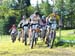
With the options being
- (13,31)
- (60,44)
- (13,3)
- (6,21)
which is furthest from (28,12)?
(60,44)

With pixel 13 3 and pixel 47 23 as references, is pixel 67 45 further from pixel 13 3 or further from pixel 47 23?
pixel 13 3

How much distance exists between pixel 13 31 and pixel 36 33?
22.7 ft

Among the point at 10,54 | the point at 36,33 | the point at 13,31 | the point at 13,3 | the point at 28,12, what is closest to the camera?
the point at 10,54

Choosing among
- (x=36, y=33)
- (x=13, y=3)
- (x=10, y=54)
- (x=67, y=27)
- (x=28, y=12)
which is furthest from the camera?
(x=13, y=3)

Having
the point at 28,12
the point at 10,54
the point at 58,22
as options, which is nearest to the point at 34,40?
the point at 58,22

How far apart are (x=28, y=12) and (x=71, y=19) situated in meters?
7.62

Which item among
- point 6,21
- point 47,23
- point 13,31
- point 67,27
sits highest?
point 47,23

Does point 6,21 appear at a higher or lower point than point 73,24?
higher

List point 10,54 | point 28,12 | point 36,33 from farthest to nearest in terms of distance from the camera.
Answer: point 28,12 < point 36,33 < point 10,54

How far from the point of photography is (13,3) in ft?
217

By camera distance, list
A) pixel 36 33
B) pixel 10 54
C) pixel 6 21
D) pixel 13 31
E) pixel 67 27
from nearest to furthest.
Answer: pixel 10 54
pixel 36 33
pixel 13 31
pixel 6 21
pixel 67 27

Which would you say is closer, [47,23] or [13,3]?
[47,23]

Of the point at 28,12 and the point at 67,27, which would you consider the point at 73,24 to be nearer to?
the point at 67,27

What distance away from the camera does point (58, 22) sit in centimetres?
1697
